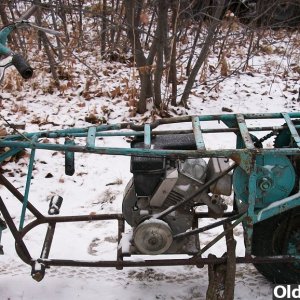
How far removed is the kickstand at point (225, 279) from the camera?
2771 millimetres

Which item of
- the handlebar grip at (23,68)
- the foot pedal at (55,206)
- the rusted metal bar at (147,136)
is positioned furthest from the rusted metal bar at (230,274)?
the handlebar grip at (23,68)

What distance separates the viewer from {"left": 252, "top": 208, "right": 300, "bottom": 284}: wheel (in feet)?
9.62

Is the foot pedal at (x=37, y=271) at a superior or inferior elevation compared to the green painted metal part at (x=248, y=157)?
inferior

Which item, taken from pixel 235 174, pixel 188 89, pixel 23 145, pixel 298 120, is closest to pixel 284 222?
pixel 235 174

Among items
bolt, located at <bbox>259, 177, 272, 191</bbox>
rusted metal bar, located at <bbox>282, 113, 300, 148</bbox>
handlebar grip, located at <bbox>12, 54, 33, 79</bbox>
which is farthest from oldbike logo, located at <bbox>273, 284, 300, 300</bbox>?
handlebar grip, located at <bbox>12, 54, 33, 79</bbox>

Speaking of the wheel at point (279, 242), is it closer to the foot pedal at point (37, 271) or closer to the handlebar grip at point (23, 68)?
the foot pedal at point (37, 271)

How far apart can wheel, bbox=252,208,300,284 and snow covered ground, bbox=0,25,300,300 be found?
0.15m

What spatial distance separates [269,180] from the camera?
271cm

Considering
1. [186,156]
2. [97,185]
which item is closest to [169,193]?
[186,156]

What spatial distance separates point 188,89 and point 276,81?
70.5 inches

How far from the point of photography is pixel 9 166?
479 centimetres

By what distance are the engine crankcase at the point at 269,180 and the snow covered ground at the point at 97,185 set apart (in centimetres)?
69

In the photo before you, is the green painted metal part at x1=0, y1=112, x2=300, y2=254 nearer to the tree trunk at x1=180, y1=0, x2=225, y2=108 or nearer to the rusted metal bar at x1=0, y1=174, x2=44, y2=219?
the rusted metal bar at x1=0, y1=174, x2=44, y2=219

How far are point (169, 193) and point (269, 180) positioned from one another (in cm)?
59
